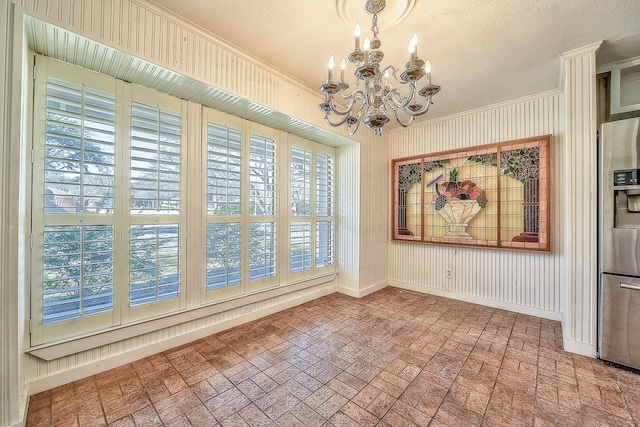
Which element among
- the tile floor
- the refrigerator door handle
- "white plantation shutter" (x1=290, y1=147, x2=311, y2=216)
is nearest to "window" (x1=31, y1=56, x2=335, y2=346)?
"white plantation shutter" (x1=290, y1=147, x2=311, y2=216)

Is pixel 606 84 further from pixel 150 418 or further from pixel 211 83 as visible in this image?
pixel 150 418

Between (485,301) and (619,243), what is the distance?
69.3 inches

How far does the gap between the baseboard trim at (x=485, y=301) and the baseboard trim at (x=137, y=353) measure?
2.16 meters

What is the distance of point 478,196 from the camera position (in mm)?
3594

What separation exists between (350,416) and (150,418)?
1.25 m

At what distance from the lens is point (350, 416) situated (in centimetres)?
161

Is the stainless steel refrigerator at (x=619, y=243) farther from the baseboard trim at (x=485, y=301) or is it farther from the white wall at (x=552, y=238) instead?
the baseboard trim at (x=485, y=301)


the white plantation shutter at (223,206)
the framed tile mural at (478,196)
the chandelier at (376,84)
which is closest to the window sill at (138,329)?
the white plantation shutter at (223,206)

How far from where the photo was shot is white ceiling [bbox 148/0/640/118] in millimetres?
1899

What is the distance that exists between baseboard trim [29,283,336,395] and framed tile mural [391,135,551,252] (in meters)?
2.53

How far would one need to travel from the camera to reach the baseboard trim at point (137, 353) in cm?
185

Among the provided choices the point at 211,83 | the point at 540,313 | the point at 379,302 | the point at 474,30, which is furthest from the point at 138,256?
the point at 540,313

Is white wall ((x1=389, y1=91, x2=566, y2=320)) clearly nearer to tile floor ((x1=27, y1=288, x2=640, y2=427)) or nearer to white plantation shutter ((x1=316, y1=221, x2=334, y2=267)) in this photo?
tile floor ((x1=27, y1=288, x2=640, y2=427))

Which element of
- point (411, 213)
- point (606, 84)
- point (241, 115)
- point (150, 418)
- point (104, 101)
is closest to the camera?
point (150, 418)
